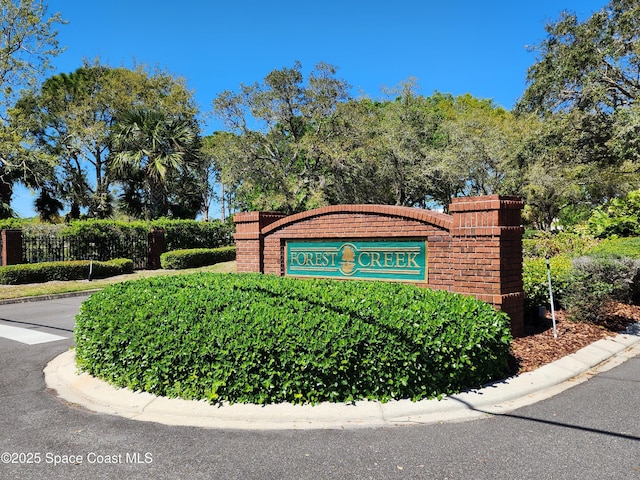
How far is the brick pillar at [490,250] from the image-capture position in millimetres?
6066

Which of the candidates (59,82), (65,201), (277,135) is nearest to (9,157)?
(65,201)

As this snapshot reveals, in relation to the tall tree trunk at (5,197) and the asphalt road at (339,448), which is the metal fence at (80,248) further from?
the asphalt road at (339,448)

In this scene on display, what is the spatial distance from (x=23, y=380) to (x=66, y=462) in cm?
276

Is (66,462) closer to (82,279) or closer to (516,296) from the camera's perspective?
(516,296)

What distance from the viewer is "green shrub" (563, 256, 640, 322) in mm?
7418

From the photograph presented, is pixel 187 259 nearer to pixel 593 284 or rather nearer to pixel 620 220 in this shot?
pixel 620 220

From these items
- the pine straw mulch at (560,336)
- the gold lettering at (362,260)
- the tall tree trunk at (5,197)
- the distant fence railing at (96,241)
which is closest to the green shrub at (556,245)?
the pine straw mulch at (560,336)

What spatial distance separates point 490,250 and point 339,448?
3651 millimetres

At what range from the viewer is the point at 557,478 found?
3061 millimetres

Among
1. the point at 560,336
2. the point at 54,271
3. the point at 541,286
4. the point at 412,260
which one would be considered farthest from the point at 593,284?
the point at 54,271

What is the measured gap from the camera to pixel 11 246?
59.8ft

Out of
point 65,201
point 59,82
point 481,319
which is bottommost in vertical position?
point 481,319

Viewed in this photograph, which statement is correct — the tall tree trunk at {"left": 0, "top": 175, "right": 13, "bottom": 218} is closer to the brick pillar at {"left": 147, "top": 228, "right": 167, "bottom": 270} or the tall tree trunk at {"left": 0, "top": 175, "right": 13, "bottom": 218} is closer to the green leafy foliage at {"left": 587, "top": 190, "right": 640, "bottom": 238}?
the brick pillar at {"left": 147, "top": 228, "right": 167, "bottom": 270}

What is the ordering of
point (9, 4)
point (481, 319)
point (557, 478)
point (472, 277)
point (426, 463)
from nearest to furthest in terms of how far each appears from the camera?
point (557, 478), point (426, 463), point (481, 319), point (472, 277), point (9, 4)
